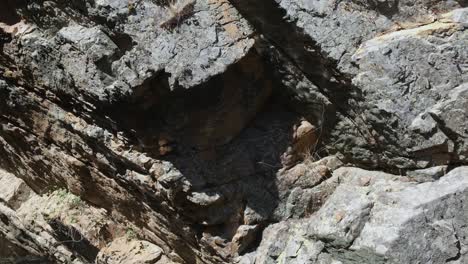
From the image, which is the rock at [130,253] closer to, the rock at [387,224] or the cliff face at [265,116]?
the cliff face at [265,116]

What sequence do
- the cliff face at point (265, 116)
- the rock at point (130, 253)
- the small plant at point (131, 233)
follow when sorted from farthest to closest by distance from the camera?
the small plant at point (131, 233)
the rock at point (130, 253)
the cliff face at point (265, 116)

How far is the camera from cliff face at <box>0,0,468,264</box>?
419cm

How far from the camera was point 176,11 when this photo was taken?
4648 millimetres

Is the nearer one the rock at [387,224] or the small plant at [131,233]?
the rock at [387,224]

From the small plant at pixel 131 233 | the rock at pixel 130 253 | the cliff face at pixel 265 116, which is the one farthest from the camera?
the small plant at pixel 131 233

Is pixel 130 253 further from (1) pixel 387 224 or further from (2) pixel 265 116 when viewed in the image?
(1) pixel 387 224

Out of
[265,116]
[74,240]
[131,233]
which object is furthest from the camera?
[74,240]

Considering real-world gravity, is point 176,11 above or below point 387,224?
above

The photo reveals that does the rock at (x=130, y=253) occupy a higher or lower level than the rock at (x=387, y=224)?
higher

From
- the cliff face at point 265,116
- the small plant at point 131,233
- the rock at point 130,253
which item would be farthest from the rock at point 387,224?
the small plant at point 131,233

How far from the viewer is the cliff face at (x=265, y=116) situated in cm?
419

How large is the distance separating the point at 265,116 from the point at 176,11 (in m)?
1.18

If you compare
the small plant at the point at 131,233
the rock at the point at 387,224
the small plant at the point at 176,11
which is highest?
the small plant at the point at 176,11

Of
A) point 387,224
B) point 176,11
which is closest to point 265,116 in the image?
point 176,11
